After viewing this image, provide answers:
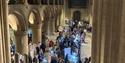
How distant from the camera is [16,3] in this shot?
14711 millimetres

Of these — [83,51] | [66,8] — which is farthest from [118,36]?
[66,8]

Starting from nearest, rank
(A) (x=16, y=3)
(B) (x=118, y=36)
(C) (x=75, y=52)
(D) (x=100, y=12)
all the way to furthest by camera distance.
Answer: (B) (x=118, y=36), (D) (x=100, y=12), (A) (x=16, y=3), (C) (x=75, y=52)

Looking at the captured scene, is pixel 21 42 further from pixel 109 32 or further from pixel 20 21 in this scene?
pixel 109 32

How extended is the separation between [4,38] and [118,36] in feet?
13.7

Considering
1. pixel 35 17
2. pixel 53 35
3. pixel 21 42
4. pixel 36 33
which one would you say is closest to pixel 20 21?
pixel 21 42

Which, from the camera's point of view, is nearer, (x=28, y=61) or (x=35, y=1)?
(x=28, y=61)

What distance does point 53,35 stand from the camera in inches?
1030

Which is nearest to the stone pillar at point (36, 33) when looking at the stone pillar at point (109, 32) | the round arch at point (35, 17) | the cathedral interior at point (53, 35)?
the cathedral interior at point (53, 35)

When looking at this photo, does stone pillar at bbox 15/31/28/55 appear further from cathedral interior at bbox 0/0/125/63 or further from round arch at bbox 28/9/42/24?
round arch at bbox 28/9/42/24

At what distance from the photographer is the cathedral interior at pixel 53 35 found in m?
5.65

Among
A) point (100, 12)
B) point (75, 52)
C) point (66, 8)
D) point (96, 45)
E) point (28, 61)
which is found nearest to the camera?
point (100, 12)

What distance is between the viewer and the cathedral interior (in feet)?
18.5

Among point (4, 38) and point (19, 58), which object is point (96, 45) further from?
point (19, 58)

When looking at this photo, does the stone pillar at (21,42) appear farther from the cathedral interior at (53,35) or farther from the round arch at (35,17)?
the round arch at (35,17)
